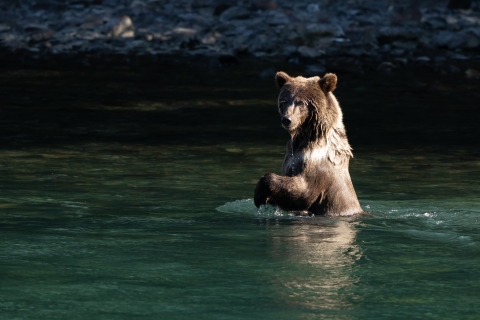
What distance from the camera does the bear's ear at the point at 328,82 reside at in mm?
8352

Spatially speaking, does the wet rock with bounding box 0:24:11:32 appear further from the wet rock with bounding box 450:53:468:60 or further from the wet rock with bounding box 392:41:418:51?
the wet rock with bounding box 450:53:468:60

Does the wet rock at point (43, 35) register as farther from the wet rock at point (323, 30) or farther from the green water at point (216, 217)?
the green water at point (216, 217)

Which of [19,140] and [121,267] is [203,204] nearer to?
[121,267]

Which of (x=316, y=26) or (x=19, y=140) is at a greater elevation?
(x=316, y=26)

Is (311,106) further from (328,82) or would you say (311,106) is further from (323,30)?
(323,30)

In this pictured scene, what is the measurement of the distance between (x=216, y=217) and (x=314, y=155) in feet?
2.93

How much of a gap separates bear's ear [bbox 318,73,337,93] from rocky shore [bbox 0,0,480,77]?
41.3 ft

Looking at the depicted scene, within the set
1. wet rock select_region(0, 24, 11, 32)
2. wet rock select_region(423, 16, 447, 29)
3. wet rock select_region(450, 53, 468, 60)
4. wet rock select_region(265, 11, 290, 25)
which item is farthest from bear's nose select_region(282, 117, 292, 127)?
wet rock select_region(0, 24, 11, 32)

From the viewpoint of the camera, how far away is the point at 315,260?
679cm

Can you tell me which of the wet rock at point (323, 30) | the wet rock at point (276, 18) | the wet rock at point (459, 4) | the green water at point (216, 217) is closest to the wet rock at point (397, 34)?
the wet rock at point (323, 30)

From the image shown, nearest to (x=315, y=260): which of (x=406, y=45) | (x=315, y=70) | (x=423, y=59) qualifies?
(x=315, y=70)

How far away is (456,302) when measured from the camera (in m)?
5.82

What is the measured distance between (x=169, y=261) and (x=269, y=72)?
46.2 feet

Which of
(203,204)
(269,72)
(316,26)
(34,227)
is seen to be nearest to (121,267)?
(34,227)
